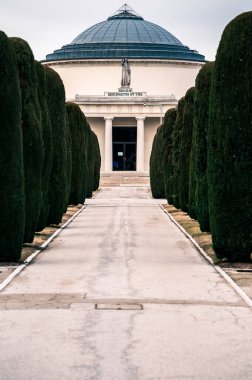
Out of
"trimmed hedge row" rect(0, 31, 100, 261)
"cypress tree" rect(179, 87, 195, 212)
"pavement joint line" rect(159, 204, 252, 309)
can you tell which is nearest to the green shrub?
"cypress tree" rect(179, 87, 195, 212)

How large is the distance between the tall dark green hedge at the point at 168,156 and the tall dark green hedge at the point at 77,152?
3.91 metres

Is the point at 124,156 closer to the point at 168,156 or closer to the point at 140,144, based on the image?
the point at 140,144

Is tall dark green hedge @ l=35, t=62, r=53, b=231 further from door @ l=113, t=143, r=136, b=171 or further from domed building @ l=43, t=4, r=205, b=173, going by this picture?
door @ l=113, t=143, r=136, b=171

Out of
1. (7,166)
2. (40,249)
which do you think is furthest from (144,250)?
(7,166)

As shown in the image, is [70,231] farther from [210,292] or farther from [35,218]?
[210,292]

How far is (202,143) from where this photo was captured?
2523cm

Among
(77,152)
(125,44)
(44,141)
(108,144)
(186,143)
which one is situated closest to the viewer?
(44,141)

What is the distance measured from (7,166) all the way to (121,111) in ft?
295

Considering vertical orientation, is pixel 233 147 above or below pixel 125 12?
below

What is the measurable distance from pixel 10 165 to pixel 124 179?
7075 centimetres

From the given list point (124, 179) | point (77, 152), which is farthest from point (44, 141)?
point (124, 179)

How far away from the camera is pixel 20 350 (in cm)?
952

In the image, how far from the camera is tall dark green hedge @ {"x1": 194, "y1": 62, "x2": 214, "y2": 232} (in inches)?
970

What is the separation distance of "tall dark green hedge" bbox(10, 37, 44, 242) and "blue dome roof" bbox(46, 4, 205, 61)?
100 metres
